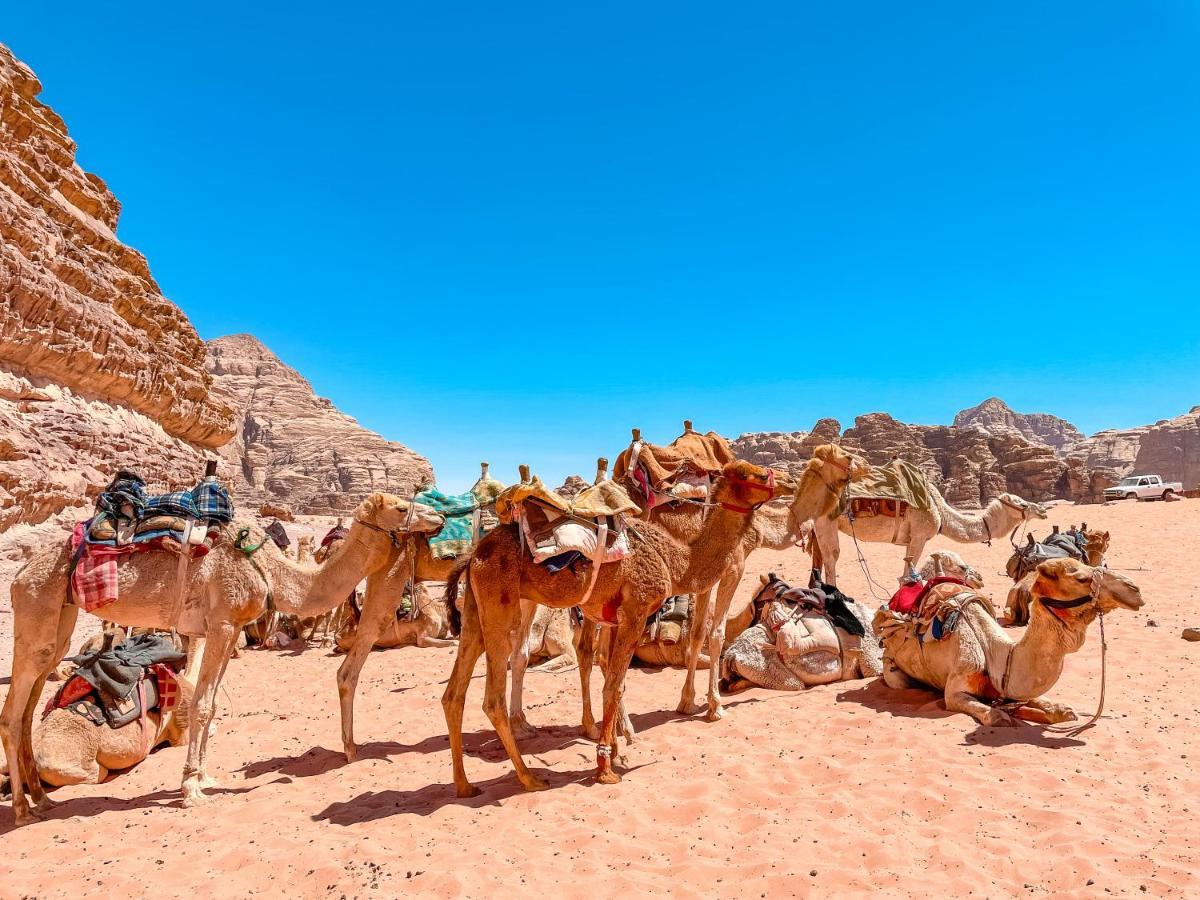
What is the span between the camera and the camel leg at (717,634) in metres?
6.56

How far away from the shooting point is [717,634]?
7.11 metres

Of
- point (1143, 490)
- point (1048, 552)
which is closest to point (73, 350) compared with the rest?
point (1048, 552)

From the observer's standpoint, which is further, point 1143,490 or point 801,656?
point 1143,490

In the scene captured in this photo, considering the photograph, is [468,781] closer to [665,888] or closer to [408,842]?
[408,842]

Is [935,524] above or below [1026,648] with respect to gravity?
above

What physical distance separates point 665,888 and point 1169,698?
5634 millimetres

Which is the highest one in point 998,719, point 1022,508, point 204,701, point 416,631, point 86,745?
point 1022,508

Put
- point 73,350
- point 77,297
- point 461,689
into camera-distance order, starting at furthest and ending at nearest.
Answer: point 77,297, point 73,350, point 461,689

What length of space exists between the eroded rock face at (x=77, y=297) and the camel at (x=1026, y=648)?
24.7m

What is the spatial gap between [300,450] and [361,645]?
109 m

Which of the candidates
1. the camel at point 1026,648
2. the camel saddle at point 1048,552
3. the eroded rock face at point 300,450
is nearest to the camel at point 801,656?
the camel at point 1026,648

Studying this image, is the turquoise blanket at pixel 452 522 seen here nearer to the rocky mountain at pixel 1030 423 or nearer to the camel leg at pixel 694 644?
the camel leg at pixel 694 644

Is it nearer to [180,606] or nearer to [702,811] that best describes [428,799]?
[702,811]

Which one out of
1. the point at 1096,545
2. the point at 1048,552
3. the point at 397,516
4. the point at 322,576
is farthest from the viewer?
the point at 1048,552
